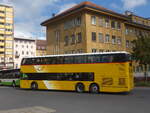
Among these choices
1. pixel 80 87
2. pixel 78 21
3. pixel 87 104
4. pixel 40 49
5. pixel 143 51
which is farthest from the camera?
pixel 40 49

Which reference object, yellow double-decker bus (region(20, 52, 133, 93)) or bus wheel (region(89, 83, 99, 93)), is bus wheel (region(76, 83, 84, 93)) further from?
bus wheel (region(89, 83, 99, 93))

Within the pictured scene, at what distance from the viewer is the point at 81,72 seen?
64.6ft

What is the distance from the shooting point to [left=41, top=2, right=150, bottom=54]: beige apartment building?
113 ft

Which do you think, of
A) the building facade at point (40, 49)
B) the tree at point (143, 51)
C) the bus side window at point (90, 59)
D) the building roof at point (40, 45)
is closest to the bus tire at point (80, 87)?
the bus side window at point (90, 59)

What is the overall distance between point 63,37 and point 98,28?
7.29 meters

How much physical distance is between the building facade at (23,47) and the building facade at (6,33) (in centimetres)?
1175

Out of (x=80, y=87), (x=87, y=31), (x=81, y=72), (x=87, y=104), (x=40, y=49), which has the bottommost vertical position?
(x=87, y=104)

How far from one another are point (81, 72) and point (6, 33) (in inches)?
2530

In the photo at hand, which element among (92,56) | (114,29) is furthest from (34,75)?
(114,29)

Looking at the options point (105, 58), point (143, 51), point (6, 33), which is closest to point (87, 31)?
point (143, 51)

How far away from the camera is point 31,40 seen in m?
96.4

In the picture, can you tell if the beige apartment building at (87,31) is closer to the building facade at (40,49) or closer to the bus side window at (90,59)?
the bus side window at (90,59)

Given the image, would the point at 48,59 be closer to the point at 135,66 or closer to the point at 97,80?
the point at 97,80

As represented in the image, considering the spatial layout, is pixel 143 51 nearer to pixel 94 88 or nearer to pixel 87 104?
pixel 94 88
